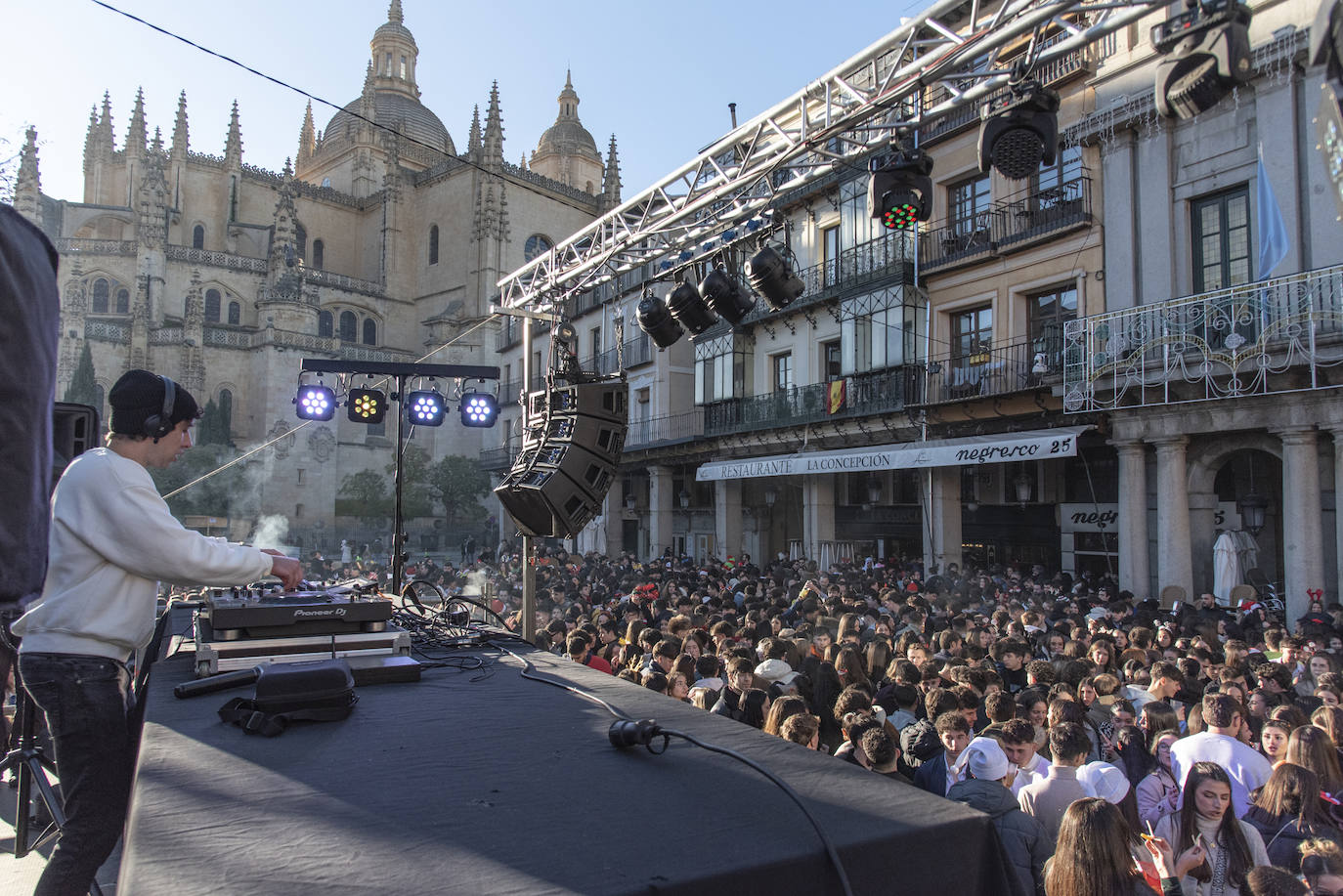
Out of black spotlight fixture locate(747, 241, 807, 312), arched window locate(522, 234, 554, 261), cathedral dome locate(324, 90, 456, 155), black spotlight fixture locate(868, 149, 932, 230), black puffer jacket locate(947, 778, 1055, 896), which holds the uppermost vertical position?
cathedral dome locate(324, 90, 456, 155)

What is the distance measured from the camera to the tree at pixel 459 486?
4669cm

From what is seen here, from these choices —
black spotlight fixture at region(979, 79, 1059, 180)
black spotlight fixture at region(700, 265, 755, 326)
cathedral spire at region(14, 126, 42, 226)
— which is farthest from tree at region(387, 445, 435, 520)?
black spotlight fixture at region(979, 79, 1059, 180)

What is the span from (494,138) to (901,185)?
51.4 meters

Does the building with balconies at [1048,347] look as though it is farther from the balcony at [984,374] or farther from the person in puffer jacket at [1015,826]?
the person in puffer jacket at [1015,826]

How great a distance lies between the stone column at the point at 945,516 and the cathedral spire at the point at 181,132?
55288 mm

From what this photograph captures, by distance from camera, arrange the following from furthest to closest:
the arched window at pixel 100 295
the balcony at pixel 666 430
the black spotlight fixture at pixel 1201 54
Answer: the arched window at pixel 100 295 < the balcony at pixel 666 430 < the black spotlight fixture at pixel 1201 54

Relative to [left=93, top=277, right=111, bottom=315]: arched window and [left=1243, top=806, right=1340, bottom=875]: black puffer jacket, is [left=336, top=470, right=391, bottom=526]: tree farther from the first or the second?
[left=1243, top=806, right=1340, bottom=875]: black puffer jacket

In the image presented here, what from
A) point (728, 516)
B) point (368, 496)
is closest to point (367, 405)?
point (728, 516)

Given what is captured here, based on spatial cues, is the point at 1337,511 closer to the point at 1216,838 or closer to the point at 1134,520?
the point at 1134,520

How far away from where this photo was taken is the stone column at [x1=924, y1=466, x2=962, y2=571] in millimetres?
19078

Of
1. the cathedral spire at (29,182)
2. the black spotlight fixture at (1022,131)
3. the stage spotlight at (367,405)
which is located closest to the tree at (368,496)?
the cathedral spire at (29,182)

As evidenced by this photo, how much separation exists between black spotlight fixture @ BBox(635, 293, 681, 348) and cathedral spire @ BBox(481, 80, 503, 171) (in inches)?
1863

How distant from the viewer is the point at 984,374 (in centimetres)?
1803

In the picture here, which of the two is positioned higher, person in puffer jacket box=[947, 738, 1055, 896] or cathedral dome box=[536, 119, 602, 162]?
cathedral dome box=[536, 119, 602, 162]
